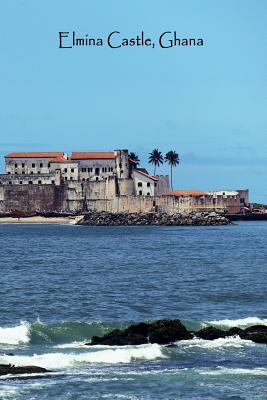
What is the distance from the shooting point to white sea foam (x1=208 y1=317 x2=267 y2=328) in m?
31.4

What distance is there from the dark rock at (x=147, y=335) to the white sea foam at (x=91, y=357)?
0.79m

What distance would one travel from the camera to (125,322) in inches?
1272

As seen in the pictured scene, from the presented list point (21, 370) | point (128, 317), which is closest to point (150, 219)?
point (128, 317)

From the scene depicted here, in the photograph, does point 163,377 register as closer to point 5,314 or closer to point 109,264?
point 5,314

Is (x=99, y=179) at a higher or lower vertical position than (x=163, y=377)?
higher

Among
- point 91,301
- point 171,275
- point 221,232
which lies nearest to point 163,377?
point 91,301

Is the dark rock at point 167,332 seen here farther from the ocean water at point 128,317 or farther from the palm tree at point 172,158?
the palm tree at point 172,158

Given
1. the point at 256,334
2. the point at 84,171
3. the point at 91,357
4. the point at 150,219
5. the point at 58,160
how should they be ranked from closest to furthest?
the point at 91,357
the point at 256,334
the point at 150,219
the point at 84,171
the point at 58,160

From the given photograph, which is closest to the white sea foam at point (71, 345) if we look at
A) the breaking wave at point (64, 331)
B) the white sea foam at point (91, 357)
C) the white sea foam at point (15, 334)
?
the breaking wave at point (64, 331)

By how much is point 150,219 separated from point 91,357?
106935 mm

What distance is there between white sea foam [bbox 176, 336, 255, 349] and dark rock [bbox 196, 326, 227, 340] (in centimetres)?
21

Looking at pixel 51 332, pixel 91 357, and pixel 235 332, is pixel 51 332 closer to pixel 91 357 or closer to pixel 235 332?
pixel 91 357

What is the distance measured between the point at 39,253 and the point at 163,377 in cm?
5024

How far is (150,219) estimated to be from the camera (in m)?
132
